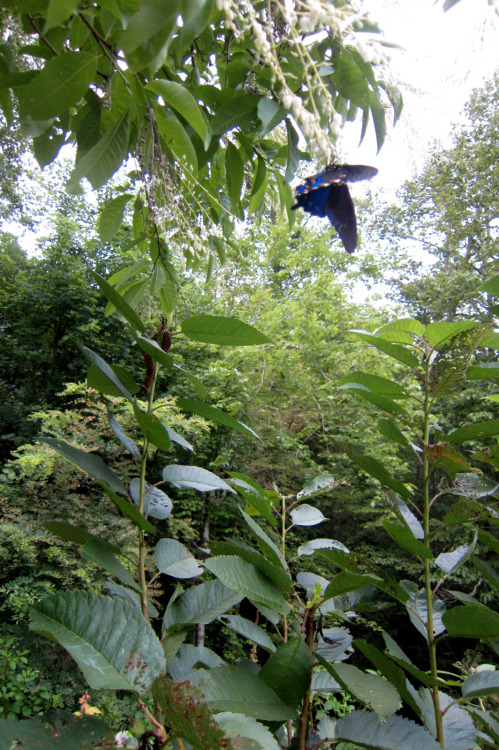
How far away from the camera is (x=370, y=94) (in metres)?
0.78

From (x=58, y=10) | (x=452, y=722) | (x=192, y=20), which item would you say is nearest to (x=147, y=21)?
(x=192, y=20)

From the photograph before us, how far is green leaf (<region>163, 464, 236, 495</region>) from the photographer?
0.61 meters

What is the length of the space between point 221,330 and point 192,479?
221 mm

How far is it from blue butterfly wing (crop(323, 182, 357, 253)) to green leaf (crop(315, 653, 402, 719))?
0.52 metres

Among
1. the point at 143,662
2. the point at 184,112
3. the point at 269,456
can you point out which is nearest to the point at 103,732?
the point at 143,662

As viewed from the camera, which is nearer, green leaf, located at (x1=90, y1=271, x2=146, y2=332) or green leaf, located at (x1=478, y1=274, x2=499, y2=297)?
green leaf, located at (x1=90, y1=271, x2=146, y2=332)

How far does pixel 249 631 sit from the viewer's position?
543mm

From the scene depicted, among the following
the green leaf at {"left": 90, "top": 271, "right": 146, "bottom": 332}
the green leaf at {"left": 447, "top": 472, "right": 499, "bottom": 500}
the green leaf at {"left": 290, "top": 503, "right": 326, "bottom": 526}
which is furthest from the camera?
the green leaf at {"left": 290, "top": 503, "right": 326, "bottom": 526}

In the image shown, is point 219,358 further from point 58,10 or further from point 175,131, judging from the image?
point 58,10

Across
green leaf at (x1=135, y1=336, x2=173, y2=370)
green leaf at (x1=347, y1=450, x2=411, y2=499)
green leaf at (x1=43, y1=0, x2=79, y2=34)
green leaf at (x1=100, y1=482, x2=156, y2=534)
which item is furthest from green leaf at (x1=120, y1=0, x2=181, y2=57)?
green leaf at (x1=347, y1=450, x2=411, y2=499)

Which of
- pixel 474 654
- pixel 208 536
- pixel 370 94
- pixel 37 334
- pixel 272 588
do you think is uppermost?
pixel 37 334

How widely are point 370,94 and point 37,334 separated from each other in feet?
20.3

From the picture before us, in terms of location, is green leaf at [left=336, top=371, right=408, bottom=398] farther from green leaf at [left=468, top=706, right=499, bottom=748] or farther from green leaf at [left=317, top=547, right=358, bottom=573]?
green leaf at [left=468, top=706, right=499, bottom=748]

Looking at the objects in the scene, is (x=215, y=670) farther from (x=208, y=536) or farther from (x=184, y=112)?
(x=208, y=536)
